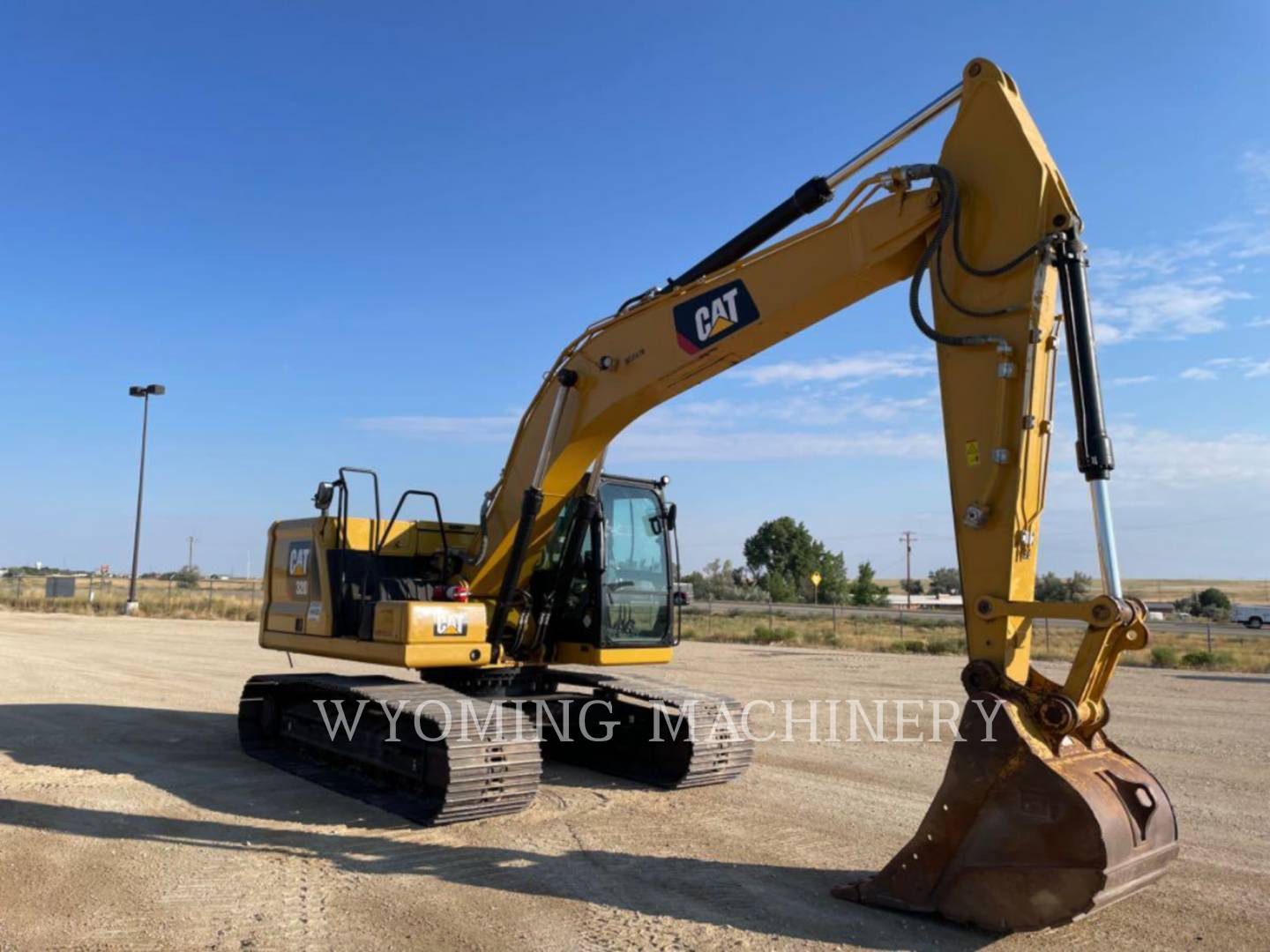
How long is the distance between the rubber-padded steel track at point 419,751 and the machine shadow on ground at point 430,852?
199 millimetres

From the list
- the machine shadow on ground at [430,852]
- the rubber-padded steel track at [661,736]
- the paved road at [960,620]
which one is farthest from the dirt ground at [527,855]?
the paved road at [960,620]

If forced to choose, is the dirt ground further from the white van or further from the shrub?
the white van

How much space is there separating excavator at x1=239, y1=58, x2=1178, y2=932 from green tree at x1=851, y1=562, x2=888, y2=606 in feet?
213

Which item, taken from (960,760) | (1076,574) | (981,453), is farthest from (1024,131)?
(1076,574)

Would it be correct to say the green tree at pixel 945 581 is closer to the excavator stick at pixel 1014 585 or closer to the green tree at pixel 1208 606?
the green tree at pixel 1208 606

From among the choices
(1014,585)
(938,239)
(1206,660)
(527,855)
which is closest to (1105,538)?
(1014,585)

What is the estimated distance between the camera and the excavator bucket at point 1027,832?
4.70 meters

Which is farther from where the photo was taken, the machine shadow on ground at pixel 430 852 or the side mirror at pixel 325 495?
the side mirror at pixel 325 495

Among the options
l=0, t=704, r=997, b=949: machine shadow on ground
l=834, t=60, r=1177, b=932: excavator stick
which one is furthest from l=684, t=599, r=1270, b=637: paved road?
l=834, t=60, r=1177, b=932: excavator stick

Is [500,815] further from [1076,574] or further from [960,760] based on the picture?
[1076,574]

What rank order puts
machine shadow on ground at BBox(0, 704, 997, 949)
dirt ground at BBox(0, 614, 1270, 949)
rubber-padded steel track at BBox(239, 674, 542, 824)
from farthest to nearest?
rubber-padded steel track at BBox(239, 674, 542, 824) < machine shadow on ground at BBox(0, 704, 997, 949) < dirt ground at BBox(0, 614, 1270, 949)

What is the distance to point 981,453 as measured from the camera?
221 inches

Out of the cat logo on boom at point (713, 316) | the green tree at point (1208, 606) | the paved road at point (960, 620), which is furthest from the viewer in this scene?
the green tree at point (1208, 606)

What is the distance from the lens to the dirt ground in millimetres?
5262
